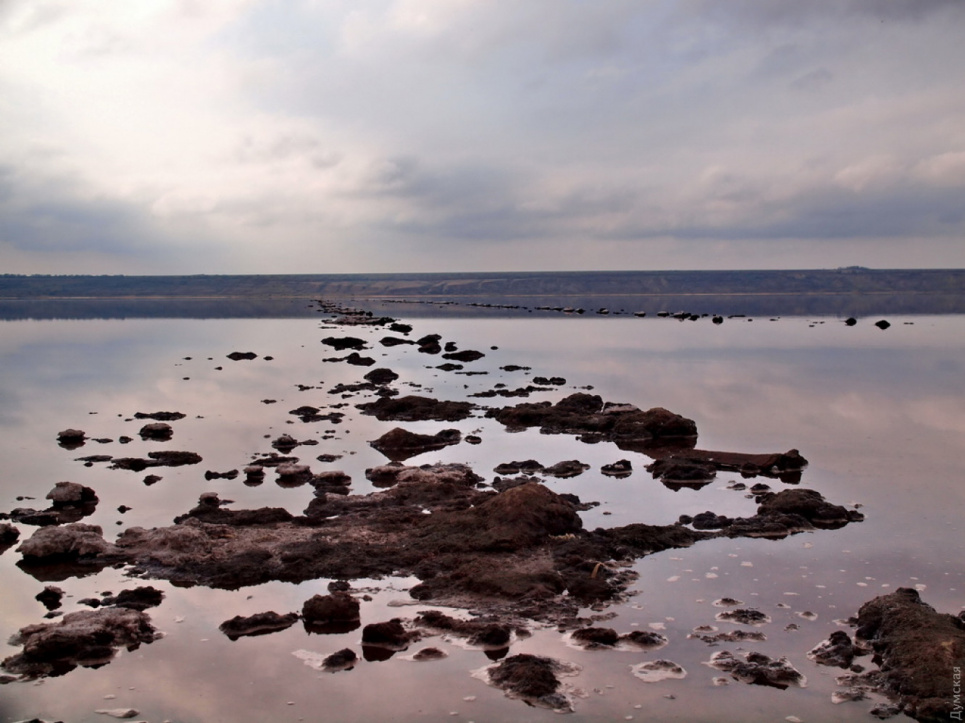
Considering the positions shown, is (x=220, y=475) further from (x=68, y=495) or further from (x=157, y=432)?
(x=157, y=432)

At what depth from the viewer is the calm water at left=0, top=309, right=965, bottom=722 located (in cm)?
755

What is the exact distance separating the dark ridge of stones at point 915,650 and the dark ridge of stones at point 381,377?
21.8 meters

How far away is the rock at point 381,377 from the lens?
96.9 ft

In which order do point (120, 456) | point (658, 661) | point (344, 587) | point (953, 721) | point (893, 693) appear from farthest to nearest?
point (120, 456)
point (344, 587)
point (658, 661)
point (893, 693)
point (953, 721)

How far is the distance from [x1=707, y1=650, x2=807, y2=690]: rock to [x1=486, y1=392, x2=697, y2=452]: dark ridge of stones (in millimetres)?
10116

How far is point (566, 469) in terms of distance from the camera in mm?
15875

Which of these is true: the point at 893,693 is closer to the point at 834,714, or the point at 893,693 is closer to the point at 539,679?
the point at 834,714

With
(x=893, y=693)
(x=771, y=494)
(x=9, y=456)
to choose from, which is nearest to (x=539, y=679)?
(x=893, y=693)

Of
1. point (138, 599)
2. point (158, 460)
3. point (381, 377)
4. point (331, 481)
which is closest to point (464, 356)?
point (381, 377)

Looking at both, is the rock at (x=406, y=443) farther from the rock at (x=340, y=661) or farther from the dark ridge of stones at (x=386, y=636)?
the rock at (x=340, y=661)

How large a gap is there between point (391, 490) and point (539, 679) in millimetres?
6607

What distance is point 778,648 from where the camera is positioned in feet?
27.4

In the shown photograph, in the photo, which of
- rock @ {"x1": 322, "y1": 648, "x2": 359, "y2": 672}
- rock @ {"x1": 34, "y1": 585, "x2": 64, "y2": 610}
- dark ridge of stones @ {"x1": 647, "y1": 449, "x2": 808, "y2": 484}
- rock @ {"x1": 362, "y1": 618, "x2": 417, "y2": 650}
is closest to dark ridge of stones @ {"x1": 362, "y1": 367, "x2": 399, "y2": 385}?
dark ridge of stones @ {"x1": 647, "y1": 449, "x2": 808, "y2": 484}

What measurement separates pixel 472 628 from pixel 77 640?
3.82 m
